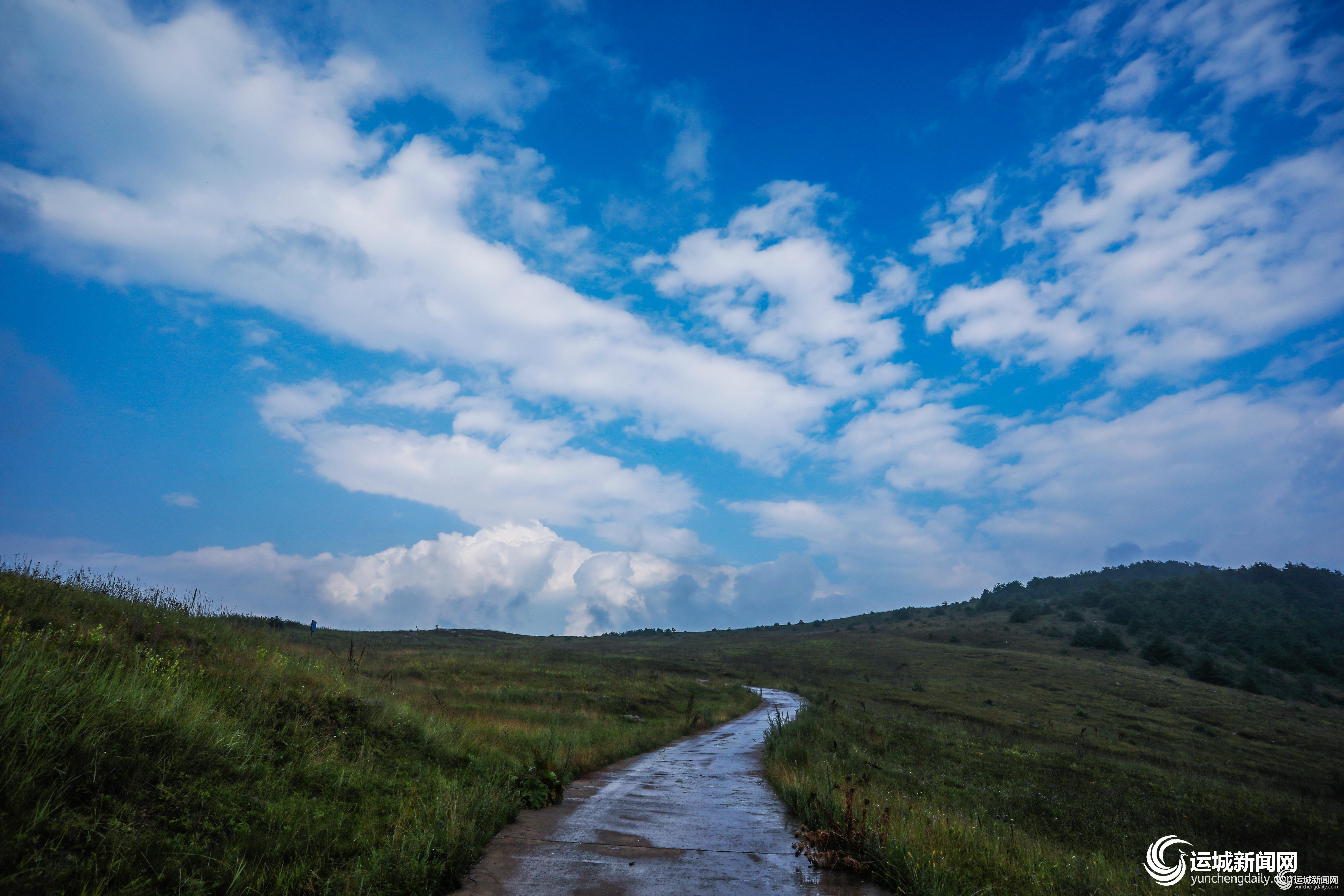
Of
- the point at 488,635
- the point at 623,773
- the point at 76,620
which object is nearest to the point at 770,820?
the point at 623,773

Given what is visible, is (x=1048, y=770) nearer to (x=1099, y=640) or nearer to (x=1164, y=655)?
(x=1164, y=655)

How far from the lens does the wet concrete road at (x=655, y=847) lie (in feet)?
22.0

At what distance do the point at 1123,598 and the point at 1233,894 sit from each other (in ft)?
483

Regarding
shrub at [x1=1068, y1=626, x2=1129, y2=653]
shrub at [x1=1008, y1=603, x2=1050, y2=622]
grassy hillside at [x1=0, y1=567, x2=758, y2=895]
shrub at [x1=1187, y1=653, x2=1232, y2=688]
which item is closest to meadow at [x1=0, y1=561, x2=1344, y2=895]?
grassy hillside at [x1=0, y1=567, x2=758, y2=895]

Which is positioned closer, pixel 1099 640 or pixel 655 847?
pixel 655 847

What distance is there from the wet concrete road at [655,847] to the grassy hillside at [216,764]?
1.64ft

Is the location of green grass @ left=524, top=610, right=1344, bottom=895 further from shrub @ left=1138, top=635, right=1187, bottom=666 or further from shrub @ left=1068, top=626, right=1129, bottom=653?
shrub @ left=1068, top=626, right=1129, bottom=653

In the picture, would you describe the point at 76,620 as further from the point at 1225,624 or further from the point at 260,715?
the point at 1225,624

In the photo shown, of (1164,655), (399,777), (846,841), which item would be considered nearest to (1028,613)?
(1164,655)

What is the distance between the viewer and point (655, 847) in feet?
27.6

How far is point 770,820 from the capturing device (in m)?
10.6

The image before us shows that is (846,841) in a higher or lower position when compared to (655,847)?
higher

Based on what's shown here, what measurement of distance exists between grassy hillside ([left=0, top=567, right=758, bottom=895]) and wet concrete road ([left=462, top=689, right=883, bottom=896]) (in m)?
0.50

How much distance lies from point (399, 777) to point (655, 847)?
16.6 ft
